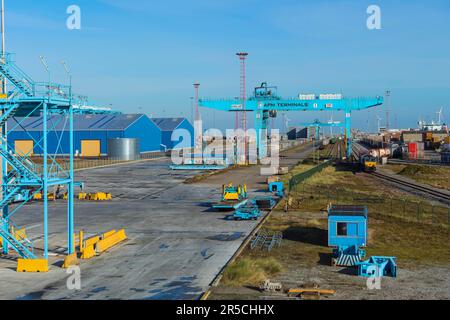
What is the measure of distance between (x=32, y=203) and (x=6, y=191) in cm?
1956

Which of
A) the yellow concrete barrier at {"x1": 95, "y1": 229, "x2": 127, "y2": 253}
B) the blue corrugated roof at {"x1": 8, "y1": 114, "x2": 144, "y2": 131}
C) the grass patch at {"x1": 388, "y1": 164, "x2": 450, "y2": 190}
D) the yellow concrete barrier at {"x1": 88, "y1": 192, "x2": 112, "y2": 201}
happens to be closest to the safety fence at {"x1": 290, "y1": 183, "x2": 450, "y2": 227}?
the grass patch at {"x1": 388, "y1": 164, "x2": 450, "y2": 190}

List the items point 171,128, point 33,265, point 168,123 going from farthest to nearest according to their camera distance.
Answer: point 168,123 < point 171,128 < point 33,265

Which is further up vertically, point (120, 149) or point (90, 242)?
point (120, 149)

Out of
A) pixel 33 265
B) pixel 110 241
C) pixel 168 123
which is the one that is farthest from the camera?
pixel 168 123

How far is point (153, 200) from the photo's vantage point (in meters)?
41.6

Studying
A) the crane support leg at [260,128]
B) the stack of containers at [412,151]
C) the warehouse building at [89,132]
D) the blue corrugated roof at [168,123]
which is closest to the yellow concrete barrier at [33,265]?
the crane support leg at [260,128]

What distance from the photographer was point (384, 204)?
38.3 metres

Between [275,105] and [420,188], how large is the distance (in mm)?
36707

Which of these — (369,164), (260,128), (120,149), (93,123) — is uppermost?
(93,123)

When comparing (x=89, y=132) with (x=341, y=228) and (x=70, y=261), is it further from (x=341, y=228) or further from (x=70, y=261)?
(x=341, y=228)

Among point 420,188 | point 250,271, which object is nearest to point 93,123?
point 420,188

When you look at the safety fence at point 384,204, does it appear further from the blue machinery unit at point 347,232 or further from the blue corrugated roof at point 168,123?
the blue corrugated roof at point 168,123

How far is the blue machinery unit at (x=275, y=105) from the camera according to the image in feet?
267
